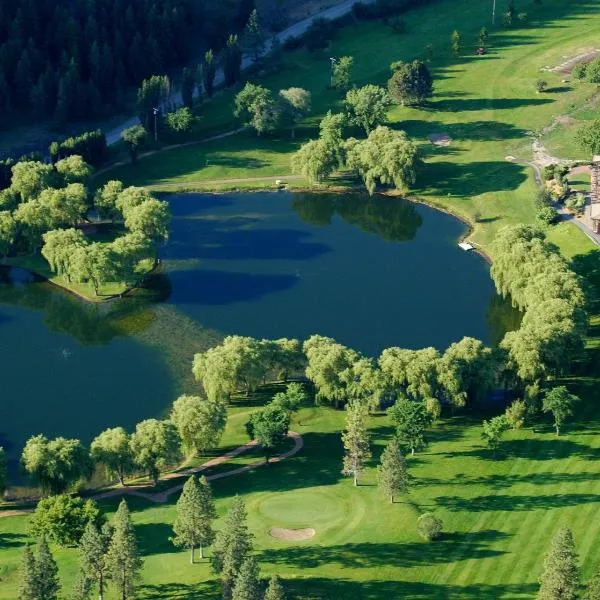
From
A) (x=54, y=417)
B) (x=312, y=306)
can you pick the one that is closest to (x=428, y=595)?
(x=54, y=417)

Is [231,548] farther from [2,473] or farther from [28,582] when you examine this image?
[2,473]

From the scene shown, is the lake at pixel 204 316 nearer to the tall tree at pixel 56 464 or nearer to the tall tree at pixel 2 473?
the tall tree at pixel 2 473

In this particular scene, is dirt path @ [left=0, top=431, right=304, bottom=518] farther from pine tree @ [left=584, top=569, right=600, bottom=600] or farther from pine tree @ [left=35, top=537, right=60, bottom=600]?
pine tree @ [left=584, top=569, right=600, bottom=600]

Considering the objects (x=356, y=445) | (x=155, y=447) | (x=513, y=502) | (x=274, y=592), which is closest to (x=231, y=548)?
(x=274, y=592)

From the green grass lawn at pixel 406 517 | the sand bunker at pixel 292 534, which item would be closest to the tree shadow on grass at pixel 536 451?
the green grass lawn at pixel 406 517

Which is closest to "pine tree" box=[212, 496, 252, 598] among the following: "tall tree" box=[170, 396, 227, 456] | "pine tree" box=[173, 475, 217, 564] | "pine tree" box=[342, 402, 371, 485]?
"pine tree" box=[173, 475, 217, 564]

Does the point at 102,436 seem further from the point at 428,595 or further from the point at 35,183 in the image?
the point at 35,183

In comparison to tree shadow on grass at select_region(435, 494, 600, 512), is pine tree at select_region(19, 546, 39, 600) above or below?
above
